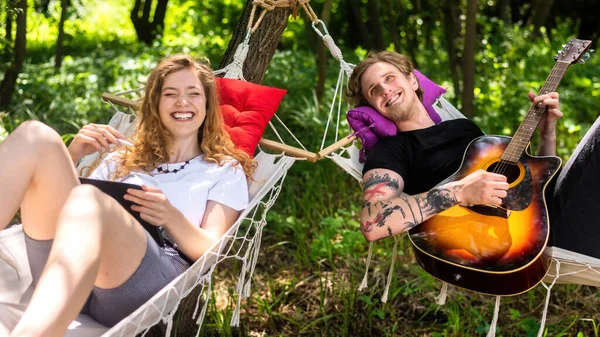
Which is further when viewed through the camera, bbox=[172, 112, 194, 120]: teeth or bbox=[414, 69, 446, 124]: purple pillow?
bbox=[414, 69, 446, 124]: purple pillow

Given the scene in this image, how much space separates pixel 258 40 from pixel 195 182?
78 cm

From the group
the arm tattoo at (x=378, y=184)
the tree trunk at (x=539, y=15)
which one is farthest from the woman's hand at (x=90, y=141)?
the tree trunk at (x=539, y=15)

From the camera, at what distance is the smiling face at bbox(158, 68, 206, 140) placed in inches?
83.2

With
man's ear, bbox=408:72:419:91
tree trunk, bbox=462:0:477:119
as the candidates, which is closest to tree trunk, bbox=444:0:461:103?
tree trunk, bbox=462:0:477:119

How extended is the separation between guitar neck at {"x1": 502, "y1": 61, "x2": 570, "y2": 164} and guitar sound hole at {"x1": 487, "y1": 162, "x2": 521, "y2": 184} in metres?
0.02

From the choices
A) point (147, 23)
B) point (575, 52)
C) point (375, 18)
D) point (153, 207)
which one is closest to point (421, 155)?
point (575, 52)

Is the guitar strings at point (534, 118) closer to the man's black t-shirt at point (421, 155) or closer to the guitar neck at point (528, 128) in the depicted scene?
the guitar neck at point (528, 128)

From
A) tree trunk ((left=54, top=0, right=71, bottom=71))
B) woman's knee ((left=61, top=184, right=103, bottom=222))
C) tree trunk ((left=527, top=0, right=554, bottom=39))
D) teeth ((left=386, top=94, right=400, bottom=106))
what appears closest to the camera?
woman's knee ((left=61, top=184, right=103, bottom=222))

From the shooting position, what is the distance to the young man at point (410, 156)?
2.02 meters

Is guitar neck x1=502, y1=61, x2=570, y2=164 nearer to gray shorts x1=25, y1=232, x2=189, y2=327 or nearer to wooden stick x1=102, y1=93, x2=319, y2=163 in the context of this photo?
wooden stick x1=102, y1=93, x2=319, y2=163

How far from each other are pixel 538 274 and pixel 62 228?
1303mm

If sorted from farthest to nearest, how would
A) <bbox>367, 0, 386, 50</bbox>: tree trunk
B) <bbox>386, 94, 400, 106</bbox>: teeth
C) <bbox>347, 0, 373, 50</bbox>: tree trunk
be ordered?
<bbox>347, 0, 373, 50</bbox>: tree trunk, <bbox>367, 0, 386, 50</bbox>: tree trunk, <bbox>386, 94, 400, 106</bbox>: teeth

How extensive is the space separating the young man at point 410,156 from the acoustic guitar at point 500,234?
0.22 feet

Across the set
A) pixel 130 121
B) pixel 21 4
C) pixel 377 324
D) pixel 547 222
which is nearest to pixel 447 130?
pixel 547 222
